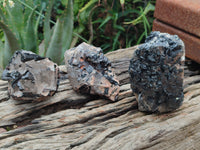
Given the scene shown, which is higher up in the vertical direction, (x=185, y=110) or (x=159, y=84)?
(x=159, y=84)

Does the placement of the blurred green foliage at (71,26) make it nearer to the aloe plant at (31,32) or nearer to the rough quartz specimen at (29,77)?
the aloe plant at (31,32)

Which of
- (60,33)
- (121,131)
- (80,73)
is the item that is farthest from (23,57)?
(121,131)

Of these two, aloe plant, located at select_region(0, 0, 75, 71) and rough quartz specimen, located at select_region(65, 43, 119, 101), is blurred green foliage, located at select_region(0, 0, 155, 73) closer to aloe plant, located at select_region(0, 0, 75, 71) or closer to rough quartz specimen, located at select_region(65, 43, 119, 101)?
aloe plant, located at select_region(0, 0, 75, 71)

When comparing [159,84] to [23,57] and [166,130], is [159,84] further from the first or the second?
[23,57]

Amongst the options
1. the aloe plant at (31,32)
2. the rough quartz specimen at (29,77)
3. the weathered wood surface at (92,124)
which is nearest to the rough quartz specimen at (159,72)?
the weathered wood surface at (92,124)

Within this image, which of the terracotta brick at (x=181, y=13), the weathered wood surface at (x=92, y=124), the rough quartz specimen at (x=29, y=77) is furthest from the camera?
the terracotta brick at (x=181, y=13)

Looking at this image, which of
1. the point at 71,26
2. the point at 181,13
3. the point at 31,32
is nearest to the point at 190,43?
the point at 181,13
